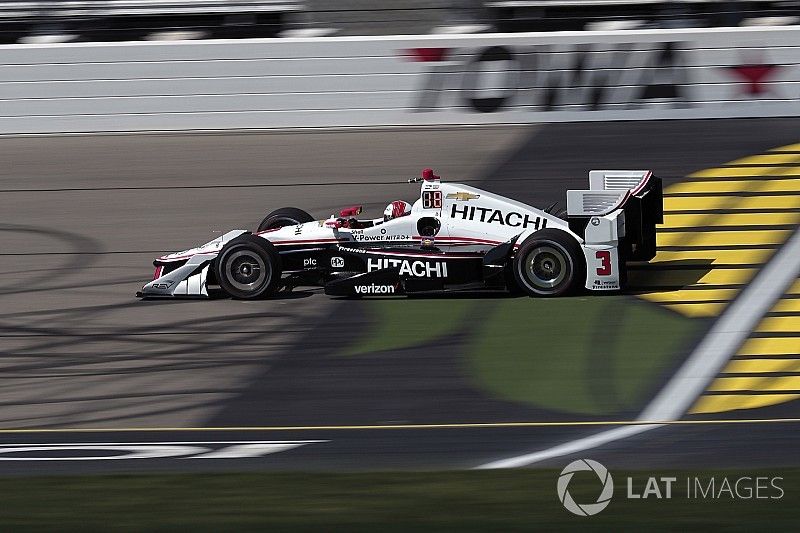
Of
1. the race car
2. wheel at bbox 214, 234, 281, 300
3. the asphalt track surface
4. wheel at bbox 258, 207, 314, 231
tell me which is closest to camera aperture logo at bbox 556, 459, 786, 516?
the asphalt track surface

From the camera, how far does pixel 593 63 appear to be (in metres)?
16.8

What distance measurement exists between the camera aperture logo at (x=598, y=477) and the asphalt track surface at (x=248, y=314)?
0.67ft

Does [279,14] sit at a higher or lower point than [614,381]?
higher

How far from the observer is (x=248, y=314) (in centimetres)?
1083

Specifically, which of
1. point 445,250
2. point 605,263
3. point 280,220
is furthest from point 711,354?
point 280,220

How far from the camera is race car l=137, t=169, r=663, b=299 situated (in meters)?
10.6

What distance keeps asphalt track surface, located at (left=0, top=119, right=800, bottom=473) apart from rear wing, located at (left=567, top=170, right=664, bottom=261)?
6.58 ft

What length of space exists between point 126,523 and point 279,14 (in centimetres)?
1446

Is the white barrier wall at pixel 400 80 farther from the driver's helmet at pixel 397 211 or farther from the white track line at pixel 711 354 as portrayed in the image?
the driver's helmet at pixel 397 211

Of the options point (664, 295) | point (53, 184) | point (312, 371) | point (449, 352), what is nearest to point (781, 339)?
point (664, 295)

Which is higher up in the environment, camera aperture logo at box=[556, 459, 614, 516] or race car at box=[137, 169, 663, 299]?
race car at box=[137, 169, 663, 299]

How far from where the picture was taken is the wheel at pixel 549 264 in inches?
413

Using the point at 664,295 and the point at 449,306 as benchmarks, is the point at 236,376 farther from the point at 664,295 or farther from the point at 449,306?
the point at 664,295

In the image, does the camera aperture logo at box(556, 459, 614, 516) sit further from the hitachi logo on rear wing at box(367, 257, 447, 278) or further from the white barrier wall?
the white barrier wall
